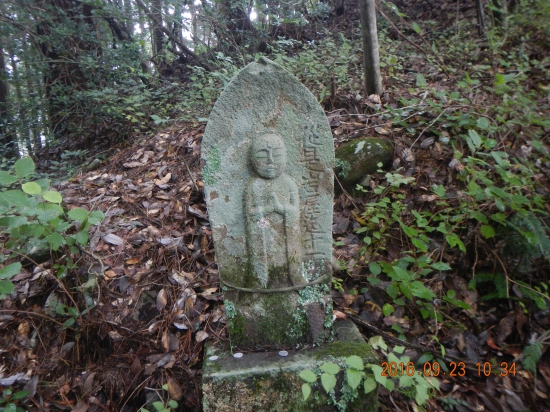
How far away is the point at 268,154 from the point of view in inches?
75.7

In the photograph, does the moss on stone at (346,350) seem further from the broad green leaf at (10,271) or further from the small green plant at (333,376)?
the broad green leaf at (10,271)

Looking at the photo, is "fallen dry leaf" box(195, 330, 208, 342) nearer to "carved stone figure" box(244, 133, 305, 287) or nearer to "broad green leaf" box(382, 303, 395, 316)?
"carved stone figure" box(244, 133, 305, 287)

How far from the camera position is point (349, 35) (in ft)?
22.3

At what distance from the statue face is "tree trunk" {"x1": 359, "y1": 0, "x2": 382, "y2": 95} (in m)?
2.66

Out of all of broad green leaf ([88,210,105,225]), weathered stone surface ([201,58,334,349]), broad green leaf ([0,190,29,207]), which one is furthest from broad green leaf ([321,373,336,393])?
broad green leaf ([0,190,29,207])

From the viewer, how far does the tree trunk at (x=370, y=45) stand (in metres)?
3.85

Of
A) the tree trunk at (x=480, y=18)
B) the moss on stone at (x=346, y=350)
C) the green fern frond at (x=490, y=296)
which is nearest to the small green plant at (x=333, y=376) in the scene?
the moss on stone at (x=346, y=350)

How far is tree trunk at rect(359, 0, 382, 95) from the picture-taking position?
385cm

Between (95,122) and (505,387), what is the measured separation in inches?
235

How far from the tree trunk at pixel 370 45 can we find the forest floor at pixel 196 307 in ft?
2.82

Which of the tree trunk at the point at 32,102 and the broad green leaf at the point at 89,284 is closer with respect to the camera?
the broad green leaf at the point at 89,284

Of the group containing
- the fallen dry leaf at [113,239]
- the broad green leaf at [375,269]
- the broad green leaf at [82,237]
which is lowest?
the broad green leaf at [375,269]

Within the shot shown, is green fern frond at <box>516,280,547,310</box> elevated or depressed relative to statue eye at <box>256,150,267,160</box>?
depressed
